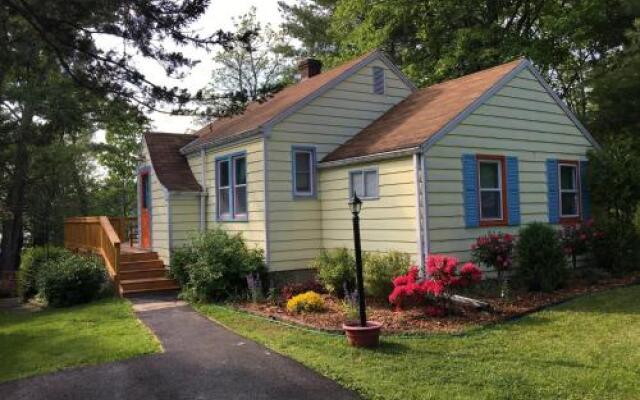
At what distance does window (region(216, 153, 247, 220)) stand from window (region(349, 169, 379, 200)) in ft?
8.97

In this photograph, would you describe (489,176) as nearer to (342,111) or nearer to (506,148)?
(506,148)

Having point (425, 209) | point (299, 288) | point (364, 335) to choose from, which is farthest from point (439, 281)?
point (299, 288)

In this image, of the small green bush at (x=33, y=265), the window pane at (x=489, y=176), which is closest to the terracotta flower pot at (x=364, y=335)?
the window pane at (x=489, y=176)

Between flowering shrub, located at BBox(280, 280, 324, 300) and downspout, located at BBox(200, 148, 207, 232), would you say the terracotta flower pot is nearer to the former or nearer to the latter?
flowering shrub, located at BBox(280, 280, 324, 300)

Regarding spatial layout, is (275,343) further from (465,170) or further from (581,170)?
(581,170)

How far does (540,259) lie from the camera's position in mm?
10836

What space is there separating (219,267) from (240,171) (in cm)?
291

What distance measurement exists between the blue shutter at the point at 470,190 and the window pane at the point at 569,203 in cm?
313

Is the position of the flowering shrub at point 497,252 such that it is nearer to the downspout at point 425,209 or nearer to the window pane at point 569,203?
the downspout at point 425,209

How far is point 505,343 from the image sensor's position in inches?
294

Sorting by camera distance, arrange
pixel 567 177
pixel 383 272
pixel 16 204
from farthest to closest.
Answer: pixel 16 204 < pixel 567 177 < pixel 383 272

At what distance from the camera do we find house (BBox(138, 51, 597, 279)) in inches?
437

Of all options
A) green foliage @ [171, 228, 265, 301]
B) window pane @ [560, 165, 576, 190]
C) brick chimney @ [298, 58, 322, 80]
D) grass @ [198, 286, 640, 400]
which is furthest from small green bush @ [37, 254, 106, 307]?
window pane @ [560, 165, 576, 190]

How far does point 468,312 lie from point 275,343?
3.30 metres
